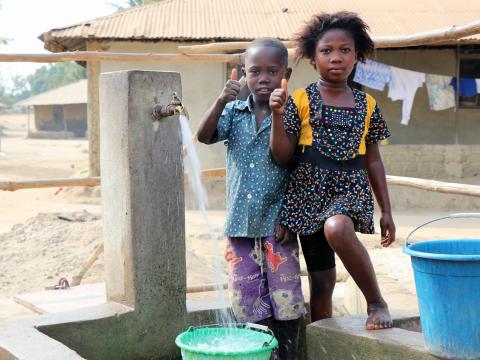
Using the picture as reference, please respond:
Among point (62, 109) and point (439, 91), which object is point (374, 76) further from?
point (62, 109)

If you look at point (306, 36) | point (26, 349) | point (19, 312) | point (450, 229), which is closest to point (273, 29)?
point (450, 229)

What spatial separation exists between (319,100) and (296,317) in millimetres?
885

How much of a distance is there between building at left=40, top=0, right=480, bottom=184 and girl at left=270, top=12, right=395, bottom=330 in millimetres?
8588

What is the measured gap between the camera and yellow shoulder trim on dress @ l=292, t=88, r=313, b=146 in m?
2.92

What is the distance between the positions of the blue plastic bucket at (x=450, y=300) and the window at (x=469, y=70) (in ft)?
36.7

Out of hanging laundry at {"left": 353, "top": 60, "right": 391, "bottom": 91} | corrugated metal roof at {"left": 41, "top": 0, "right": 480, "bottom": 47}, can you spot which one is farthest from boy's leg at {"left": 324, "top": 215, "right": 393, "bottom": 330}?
corrugated metal roof at {"left": 41, "top": 0, "right": 480, "bottom": 47}

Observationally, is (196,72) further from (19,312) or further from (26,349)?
(26,349)

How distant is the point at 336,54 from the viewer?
292 cm

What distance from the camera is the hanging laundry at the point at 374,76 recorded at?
11.4m

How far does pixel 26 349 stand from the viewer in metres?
2.62

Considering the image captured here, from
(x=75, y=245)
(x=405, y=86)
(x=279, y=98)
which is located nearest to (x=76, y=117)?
(x=405, y=86)

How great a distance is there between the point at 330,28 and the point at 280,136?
1.66 ft

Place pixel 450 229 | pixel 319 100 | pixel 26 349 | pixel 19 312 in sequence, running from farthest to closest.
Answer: pixel 450 229, pixel 19 312, pixel 319 100, pixel 26 349

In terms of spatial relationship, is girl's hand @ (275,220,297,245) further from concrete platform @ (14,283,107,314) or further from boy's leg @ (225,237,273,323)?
concrete platform @ (14,283,107,314)
